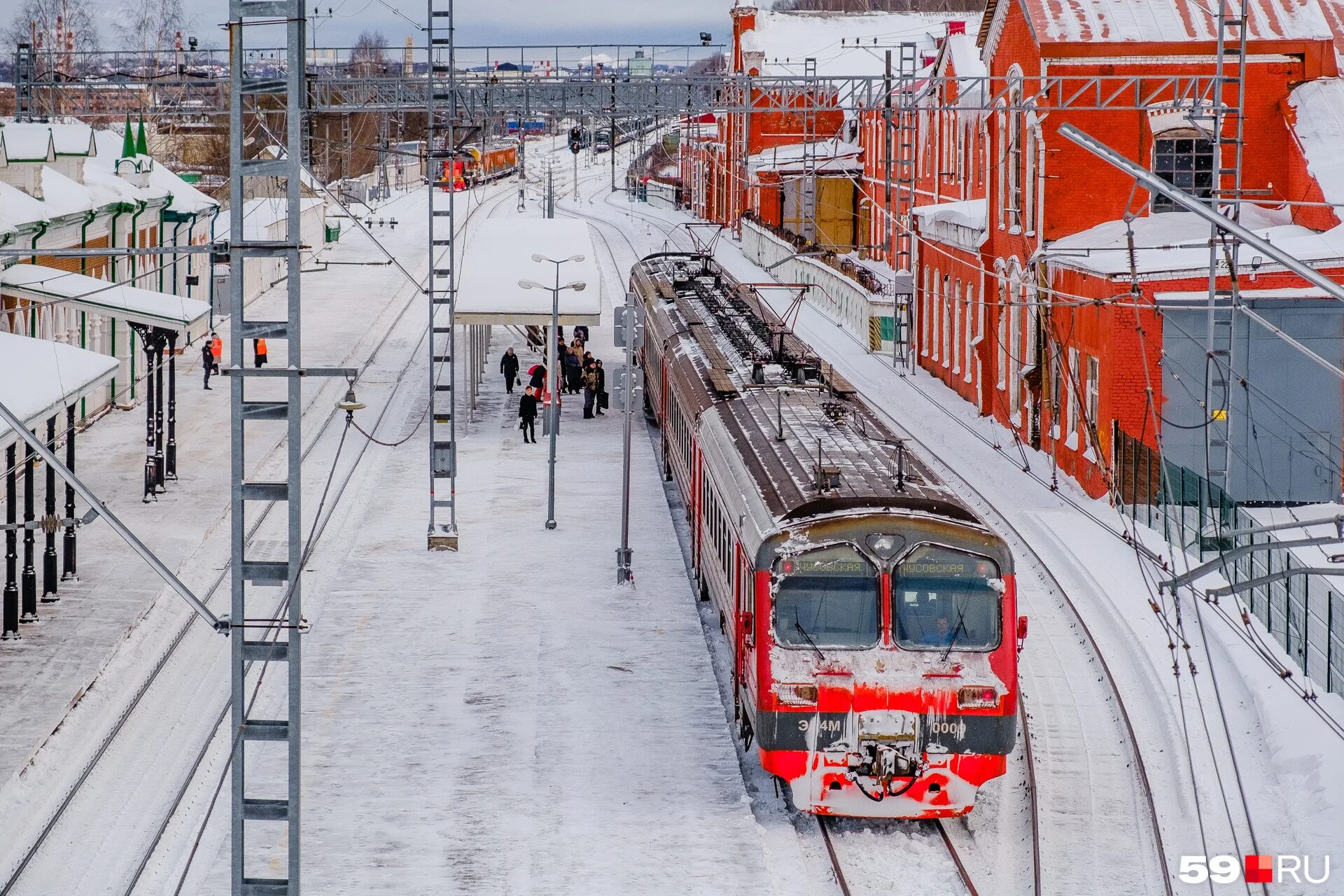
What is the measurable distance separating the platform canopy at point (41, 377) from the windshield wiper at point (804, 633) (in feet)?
22.7

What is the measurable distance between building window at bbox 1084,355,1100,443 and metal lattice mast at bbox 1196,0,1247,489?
5.73ft

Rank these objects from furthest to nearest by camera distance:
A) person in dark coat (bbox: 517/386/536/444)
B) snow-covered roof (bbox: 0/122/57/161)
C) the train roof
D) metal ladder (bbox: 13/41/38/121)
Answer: metal ladder (bbox: 13/41/38/121) < person in dark coat (bbox: 517/386/536/444) < snow-covered roof (bbox: 0/122/57/161) < the train roof

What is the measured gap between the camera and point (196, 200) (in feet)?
133

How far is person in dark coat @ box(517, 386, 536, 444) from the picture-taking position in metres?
30.7

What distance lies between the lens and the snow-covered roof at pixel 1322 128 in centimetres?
2777

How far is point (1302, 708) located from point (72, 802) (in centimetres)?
1036

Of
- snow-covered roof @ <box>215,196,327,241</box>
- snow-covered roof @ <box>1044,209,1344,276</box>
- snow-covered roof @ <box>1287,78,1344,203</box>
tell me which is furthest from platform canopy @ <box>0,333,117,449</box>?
snow-covered roof @ <box>215,196,327,241</box>

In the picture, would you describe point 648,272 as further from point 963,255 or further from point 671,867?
point 671,867

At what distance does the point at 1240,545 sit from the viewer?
19.4 metres

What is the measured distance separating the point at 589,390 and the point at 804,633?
21275mm

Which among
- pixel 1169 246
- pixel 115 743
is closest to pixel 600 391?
pixel 1169 246

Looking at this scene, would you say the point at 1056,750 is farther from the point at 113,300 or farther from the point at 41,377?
the point at 113,300

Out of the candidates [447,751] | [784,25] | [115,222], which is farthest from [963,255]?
[784,25]

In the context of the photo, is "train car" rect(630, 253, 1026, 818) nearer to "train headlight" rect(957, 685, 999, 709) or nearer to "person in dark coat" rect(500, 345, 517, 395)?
"train headlight" rect(957, 685, 999, 709)
